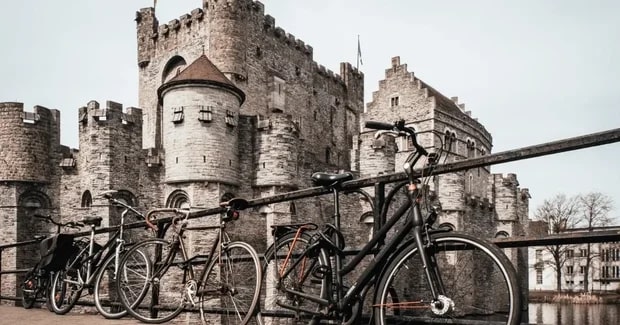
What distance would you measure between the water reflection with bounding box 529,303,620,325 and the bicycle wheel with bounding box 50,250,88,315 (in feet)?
93.0

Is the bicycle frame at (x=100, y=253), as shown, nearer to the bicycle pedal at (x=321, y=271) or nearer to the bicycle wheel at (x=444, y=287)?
the bicycle pedal at (x=321, y=271)

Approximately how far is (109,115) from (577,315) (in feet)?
111

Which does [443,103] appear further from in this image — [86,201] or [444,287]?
[444,287]

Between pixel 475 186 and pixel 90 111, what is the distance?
104 feet

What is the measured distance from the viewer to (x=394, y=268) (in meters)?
3.16

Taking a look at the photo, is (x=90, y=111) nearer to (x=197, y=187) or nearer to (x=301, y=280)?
(x=197, y=187)

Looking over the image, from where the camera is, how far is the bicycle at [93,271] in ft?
18.1

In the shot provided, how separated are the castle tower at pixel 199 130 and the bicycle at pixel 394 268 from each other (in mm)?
17744

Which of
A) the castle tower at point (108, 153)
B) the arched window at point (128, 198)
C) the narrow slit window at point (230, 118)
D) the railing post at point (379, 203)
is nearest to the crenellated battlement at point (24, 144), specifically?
the castle tower at point (108, 153)

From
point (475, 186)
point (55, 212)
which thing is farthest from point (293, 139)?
point (475, 186)

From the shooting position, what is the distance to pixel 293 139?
23.3m

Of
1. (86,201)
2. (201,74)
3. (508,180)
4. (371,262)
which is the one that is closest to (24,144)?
(86,201)

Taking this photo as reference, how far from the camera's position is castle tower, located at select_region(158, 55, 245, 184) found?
2153 cm

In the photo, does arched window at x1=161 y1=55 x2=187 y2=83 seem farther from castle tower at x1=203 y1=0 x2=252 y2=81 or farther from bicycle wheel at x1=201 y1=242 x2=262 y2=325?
bicycle wheel at x1=201 y1=242 x2=262 y2=325
